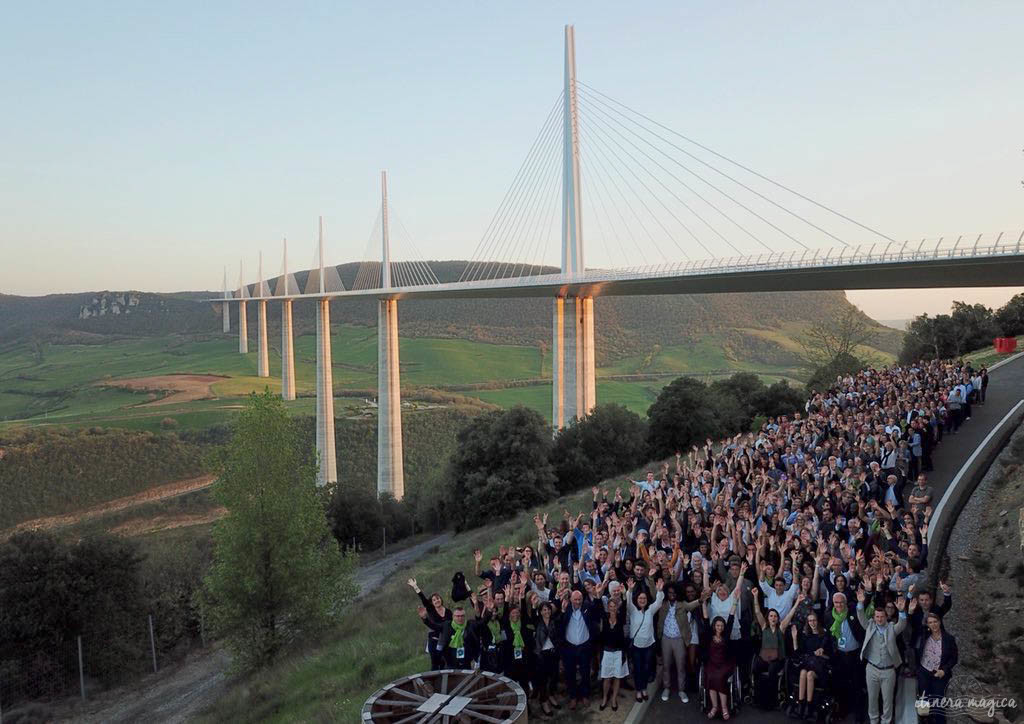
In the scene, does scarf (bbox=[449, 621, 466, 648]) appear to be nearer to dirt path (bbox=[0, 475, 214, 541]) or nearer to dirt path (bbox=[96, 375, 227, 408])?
dirt path (bbox=[0, 475, 214, 541])

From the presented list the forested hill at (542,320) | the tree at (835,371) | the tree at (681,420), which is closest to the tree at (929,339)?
the tree at (835,371)

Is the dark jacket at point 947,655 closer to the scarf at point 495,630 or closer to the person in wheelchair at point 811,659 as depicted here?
the person in wheelchair at point 811,659

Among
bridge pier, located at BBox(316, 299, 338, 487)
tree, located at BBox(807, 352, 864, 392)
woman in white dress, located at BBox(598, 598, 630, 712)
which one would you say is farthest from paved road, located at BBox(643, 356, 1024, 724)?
bridge pier, located at BBox(316, 299, 338, 487)

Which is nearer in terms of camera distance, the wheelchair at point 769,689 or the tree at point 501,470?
the wheelchair at point 769,689

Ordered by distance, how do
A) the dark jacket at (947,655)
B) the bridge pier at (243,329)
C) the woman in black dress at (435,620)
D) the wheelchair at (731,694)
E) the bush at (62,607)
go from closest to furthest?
the dark jacket at (947,655), the wheelchair at (731,694), the woman in black dress at (435,620), the bush at (62,607), the bridge pier at (243,329)

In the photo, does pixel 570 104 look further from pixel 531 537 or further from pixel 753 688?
pixel 753 688

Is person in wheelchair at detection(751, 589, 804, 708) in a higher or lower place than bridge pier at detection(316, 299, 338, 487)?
higher

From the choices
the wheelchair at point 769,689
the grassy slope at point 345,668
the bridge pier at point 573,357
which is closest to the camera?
the wheelchair at point 769,689

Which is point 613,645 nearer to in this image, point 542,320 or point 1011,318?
point 1011,318
